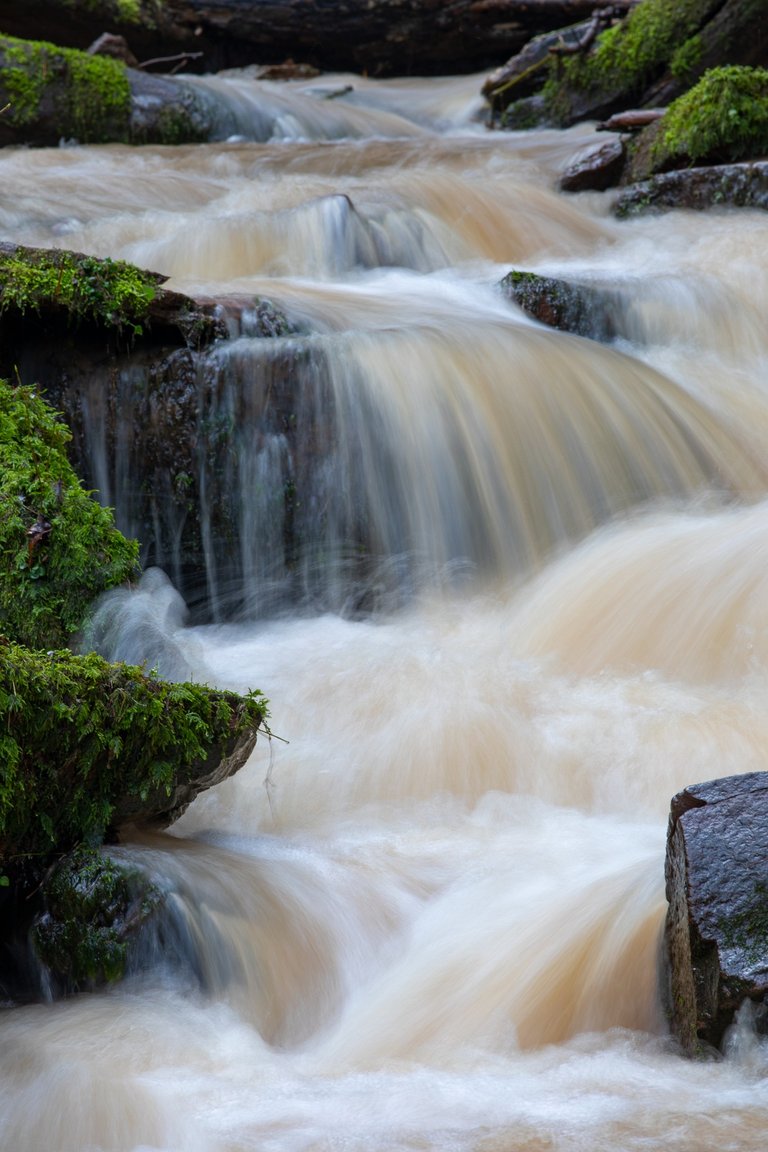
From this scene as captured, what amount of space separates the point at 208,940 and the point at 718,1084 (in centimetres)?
124

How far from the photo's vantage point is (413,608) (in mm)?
5293

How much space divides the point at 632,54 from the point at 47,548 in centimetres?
826

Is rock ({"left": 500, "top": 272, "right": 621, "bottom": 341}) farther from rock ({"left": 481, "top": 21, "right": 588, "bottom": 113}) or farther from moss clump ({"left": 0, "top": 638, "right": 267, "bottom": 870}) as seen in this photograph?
rock ({"left": 481, "top": 21, "right": 588, "bottom": 113})

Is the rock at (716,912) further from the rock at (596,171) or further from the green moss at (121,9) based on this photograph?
the green moss at (121,9)

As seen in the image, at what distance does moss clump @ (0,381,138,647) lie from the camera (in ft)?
12.9

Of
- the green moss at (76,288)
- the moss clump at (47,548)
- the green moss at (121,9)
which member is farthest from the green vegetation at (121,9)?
the moss clump at (47,548)

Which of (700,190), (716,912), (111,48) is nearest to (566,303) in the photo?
(700,190)

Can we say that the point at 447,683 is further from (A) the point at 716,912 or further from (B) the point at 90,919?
(A) the point at 716,912

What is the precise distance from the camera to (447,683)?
174 inches

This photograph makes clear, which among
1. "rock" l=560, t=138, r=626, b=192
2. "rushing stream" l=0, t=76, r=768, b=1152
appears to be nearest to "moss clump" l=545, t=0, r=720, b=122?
"rock" l=560, t=138, r=626, b=192

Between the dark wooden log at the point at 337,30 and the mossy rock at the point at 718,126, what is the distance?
398 centimetres

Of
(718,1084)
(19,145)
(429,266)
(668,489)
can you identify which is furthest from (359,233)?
(718,1084)

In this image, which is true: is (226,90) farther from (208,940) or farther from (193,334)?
(208,940)

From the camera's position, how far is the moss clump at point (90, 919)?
116 inches
